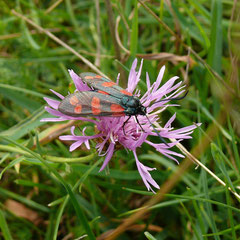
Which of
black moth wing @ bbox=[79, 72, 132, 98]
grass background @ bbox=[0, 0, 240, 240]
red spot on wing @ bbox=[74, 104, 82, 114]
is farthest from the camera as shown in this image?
grass background @ bbox=[0, 0, 240, 240]

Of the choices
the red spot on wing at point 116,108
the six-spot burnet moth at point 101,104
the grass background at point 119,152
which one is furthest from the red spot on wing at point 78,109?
the grass background at point 119,152

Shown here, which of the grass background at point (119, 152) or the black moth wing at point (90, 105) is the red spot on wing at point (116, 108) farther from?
the grass background at point (119, 152)

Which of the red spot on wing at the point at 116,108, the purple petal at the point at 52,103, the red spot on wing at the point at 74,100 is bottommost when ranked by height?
the purple petal at the point at 52,103

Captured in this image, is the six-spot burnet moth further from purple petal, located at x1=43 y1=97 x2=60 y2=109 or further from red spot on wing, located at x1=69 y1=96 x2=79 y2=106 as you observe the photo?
purple petal, located at x1=43 y1=97 x2=60 y2=109

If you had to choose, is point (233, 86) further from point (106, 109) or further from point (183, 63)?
point (106, 109)

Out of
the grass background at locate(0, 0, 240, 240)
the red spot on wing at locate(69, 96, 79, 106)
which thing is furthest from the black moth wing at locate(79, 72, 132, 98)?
the grass background at locate(0, 0, 240, 240)

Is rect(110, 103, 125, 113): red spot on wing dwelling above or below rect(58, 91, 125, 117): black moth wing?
below

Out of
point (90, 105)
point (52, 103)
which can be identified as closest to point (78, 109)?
point (90, 105)
